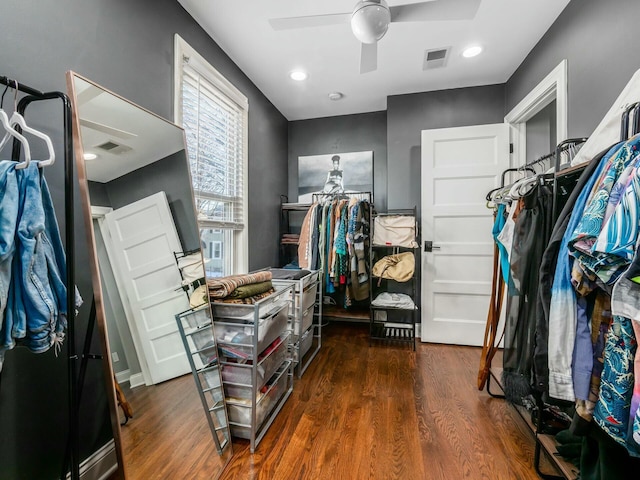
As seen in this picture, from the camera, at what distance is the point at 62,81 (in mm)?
1175

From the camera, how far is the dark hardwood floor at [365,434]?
53.0 inches

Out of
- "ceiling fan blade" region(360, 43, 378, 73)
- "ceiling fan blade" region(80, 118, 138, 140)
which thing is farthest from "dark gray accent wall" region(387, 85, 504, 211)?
"ceiling fan blade" region(80, 118, 138, 140)

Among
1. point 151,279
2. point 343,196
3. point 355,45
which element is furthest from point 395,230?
point 151,279

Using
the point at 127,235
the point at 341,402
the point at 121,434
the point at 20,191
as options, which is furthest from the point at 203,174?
the point at 341,402

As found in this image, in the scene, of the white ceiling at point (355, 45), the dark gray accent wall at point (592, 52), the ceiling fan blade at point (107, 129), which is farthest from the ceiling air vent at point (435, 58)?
the ceiling fan blade at point (107, 129)

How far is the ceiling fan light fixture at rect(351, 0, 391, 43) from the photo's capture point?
4.42 ft

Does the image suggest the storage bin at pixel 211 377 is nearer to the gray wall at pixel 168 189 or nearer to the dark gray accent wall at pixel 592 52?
the gray wall at pixel 168 189

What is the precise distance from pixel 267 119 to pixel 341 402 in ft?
9.42

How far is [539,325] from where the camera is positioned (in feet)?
3.86

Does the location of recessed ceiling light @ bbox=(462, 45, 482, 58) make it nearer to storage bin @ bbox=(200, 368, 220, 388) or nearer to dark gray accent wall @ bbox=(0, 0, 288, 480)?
dark gray accent wall @ bbox=(0, 0, 288, 480)

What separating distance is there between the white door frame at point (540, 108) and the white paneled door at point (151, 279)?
264 centimetres

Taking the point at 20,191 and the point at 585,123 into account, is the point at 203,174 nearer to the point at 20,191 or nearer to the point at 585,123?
the point at 20,191

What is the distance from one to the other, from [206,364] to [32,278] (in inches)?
35.8

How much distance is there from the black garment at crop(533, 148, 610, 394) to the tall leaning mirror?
1531 mm
